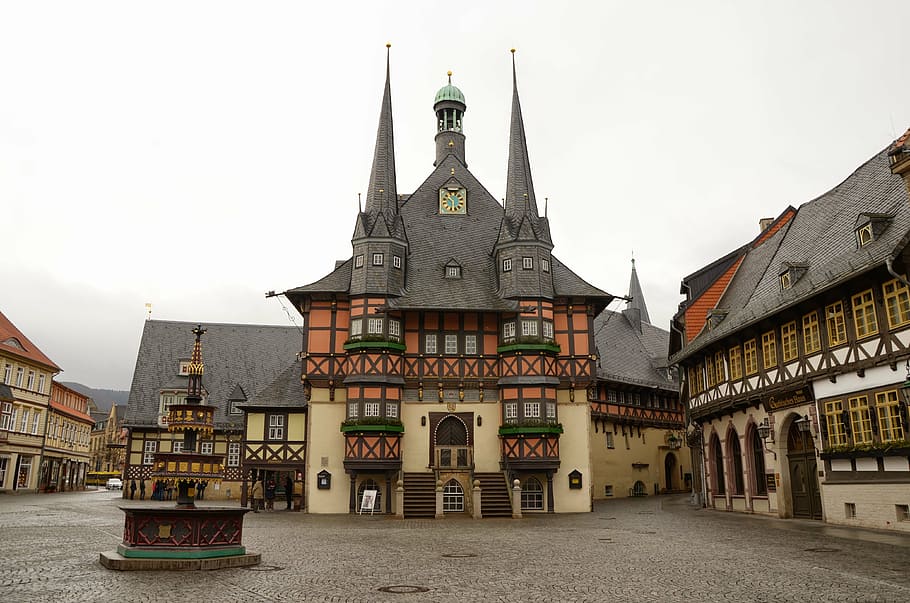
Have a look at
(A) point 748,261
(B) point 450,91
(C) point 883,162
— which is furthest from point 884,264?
(B) point 450,91

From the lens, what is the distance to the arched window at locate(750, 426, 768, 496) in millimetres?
29109

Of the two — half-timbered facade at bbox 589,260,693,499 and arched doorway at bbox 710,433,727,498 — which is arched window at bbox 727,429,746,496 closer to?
arched doorway at bbox 710,433,727,498

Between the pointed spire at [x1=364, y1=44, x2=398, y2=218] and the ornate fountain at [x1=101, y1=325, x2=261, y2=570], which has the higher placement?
the pointed spire at [x1=364, y1=44, x2=398, y2=218]

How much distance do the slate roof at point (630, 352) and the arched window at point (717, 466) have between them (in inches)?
650

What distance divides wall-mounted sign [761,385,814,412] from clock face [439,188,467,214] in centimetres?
1979

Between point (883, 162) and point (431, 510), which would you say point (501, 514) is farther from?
point (883, 162)

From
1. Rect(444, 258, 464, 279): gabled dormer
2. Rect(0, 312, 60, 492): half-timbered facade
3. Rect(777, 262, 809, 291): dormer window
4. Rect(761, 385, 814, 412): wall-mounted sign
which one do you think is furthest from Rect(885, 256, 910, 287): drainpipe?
Rect(0, 312, 60, 492): half-timbered facade

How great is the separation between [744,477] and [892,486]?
9.73 meters

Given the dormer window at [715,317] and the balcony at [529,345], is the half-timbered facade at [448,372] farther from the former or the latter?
the dormer window at [715,317]

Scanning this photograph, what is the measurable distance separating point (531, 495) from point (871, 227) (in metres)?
19.5

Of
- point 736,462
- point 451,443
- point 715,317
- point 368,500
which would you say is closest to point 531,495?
point 451,443

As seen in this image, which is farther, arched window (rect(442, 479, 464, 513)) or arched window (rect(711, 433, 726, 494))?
arched window (rect(442, 479, 464, 513))

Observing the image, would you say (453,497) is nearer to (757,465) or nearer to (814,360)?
(757,465)

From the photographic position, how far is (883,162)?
26.3 metres
